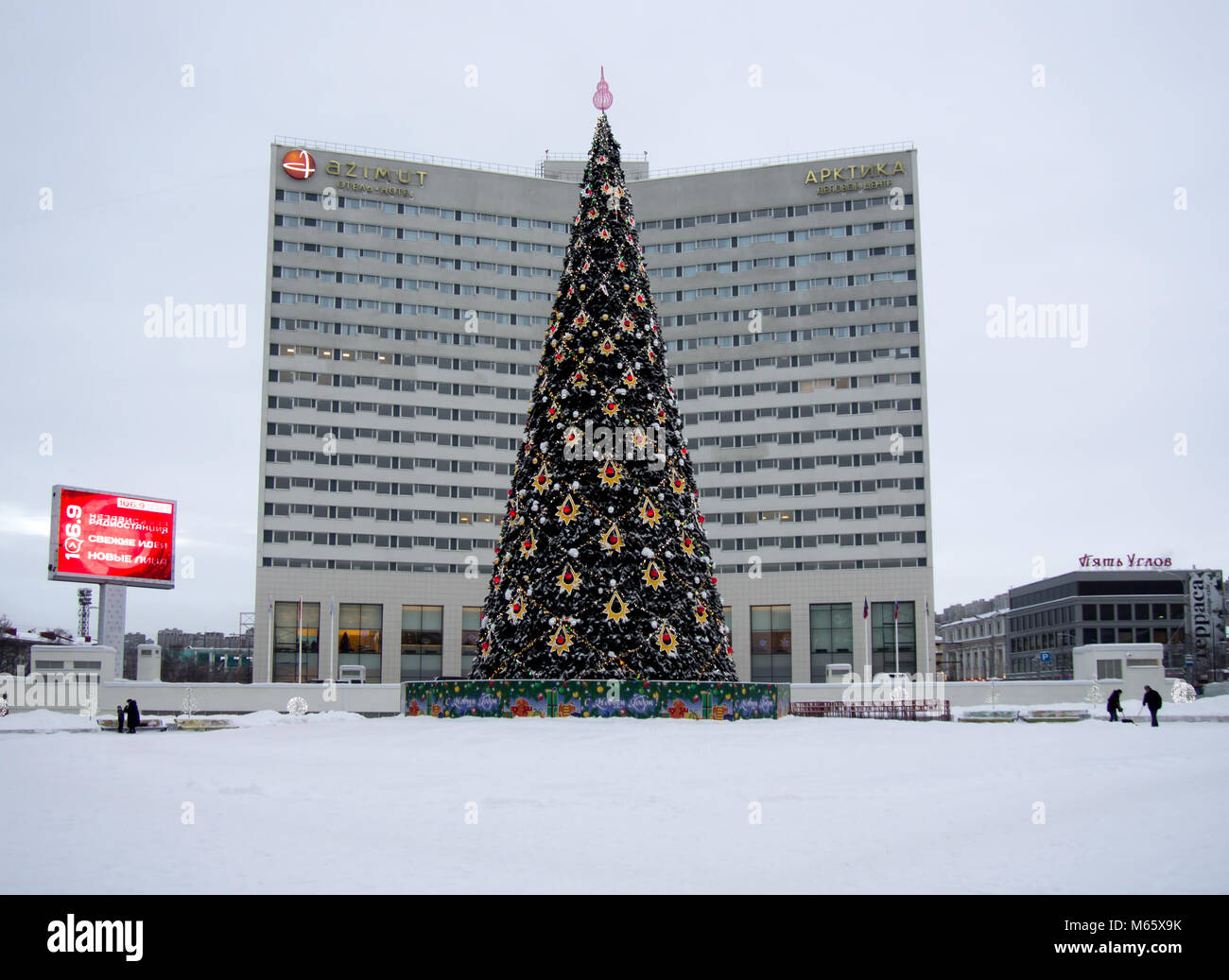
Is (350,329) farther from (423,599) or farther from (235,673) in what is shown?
(235,673)

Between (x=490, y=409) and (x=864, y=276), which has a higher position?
(x=864, y=276)

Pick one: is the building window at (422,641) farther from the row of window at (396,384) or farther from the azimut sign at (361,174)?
the azimut sign at (361,174)

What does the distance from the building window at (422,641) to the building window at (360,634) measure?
1.82 metres

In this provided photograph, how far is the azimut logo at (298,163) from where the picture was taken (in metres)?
77.1

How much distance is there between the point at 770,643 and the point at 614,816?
67.0 m

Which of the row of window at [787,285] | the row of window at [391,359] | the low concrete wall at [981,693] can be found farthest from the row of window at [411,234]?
the low concrete wall at [981,693]

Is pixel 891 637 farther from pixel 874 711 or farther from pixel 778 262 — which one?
pixel 874 711

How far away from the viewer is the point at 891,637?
248ft

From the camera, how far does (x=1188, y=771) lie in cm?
1631

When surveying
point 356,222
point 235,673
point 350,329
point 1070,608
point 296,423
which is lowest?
point 235,673

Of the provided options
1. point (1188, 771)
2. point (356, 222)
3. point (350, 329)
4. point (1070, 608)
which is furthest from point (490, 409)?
point (1070, 608)

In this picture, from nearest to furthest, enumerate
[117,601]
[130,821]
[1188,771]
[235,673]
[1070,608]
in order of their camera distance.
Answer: [130,821]
[1188,771]
[117,601]
[1070,608]
[235,673]

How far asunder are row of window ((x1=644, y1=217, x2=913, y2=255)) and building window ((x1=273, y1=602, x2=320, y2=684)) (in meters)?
37.5

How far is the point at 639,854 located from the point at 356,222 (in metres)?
75.2
